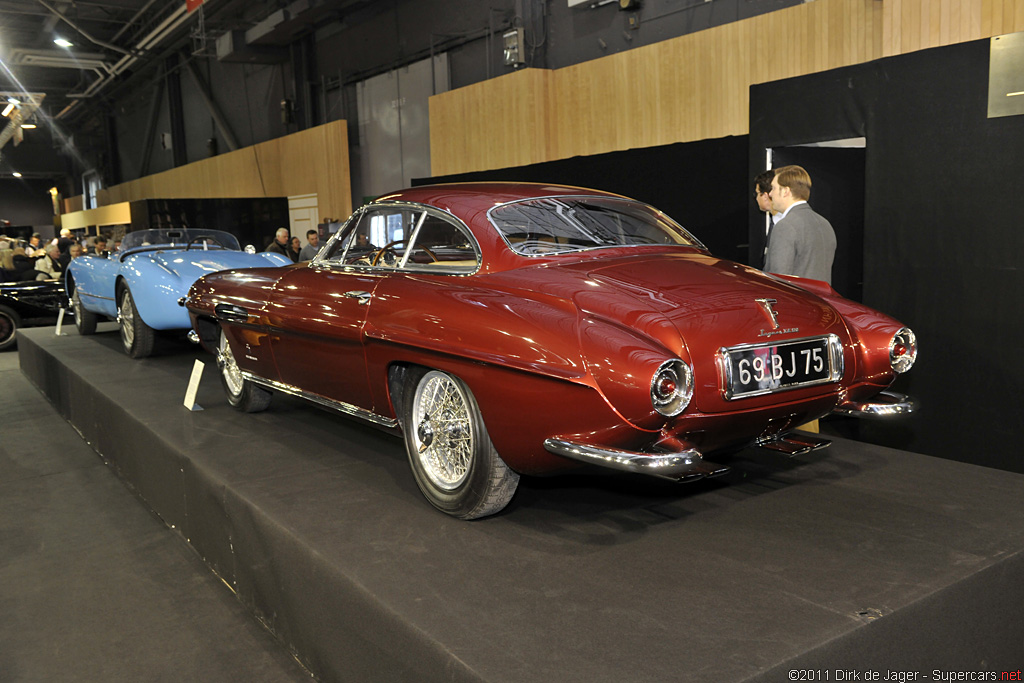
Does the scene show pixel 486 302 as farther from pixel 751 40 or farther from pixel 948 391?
pixel 751 40

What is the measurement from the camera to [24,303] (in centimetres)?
1134

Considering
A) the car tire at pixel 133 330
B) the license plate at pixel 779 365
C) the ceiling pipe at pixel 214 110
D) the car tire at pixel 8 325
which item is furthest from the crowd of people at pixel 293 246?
the license plate at pixel 779 365

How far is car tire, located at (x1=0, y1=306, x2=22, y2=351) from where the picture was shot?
448 inches

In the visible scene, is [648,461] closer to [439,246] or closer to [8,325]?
[439,246]

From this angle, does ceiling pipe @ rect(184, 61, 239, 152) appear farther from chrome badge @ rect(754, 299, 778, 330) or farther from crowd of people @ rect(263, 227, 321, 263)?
chrome badge @ rect(754, 299, 778, 330)

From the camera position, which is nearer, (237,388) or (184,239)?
(237,388)

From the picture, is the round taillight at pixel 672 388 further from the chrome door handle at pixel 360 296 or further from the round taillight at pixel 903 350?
the chrome door handle at pixel 360 296

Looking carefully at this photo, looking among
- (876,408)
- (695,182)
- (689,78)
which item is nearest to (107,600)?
(876,408)

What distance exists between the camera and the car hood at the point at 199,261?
6.64 metres

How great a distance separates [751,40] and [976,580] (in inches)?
263

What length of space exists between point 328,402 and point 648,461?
1866 millimetres

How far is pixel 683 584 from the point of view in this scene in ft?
7.46

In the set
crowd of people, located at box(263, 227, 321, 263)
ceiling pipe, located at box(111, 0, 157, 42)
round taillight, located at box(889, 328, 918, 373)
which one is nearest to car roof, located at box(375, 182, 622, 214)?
round taillight, located at box(889, 328, 918, 373)
